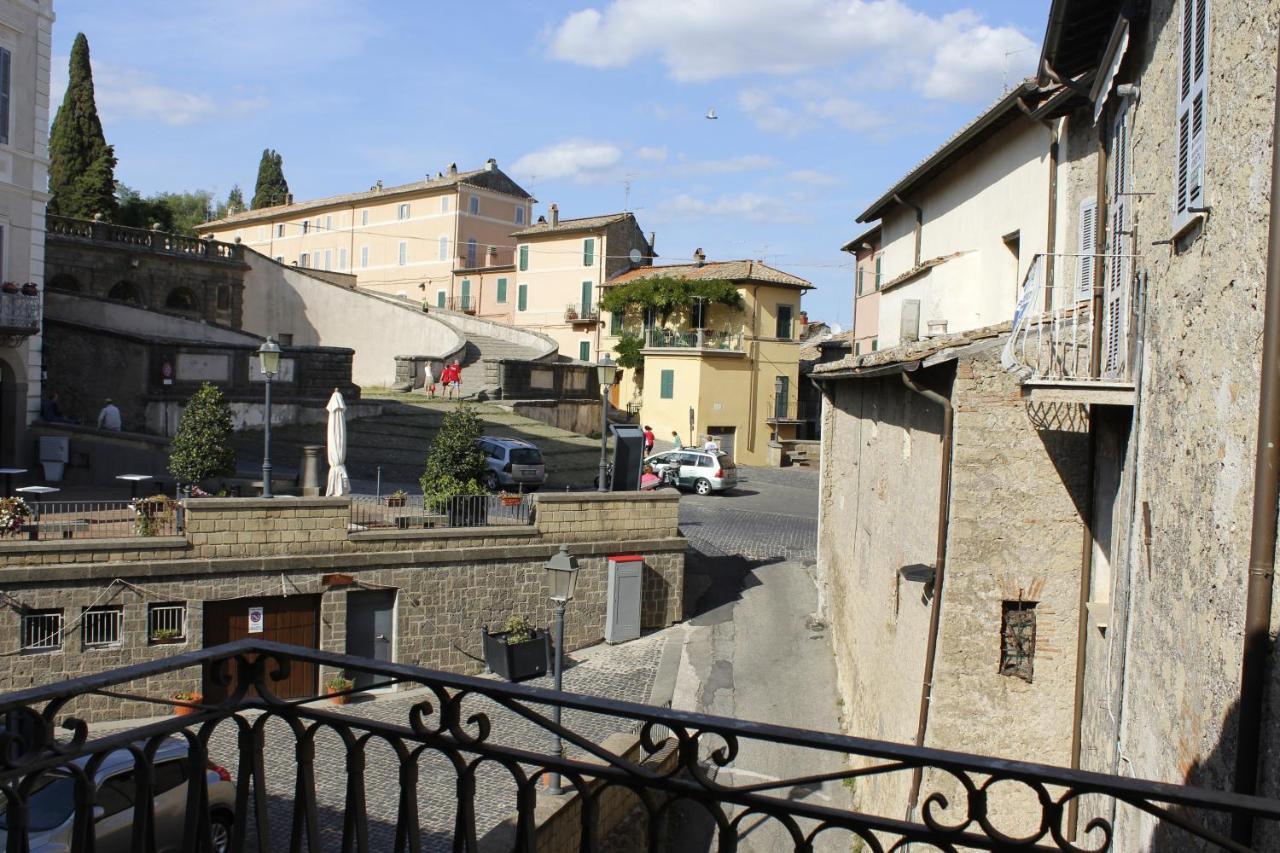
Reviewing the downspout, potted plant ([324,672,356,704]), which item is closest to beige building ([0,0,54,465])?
potted plant ([324,672,356,704])

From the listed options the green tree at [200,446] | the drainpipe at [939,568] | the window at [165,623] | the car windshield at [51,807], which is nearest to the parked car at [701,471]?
the green tree at [200,446]

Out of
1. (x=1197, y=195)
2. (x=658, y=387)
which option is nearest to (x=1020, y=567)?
(x=1197, y=195)

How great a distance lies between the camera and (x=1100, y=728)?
25.7 feet

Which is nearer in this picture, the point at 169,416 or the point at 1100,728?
the point at 1100,728

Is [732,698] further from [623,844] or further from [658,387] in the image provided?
[658,387]

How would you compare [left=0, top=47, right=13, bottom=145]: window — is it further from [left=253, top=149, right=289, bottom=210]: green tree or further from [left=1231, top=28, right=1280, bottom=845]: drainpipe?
[left=253, top=149, right=289, bottom=210]: green tree

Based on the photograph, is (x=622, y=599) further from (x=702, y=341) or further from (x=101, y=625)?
(x=702, y=341)

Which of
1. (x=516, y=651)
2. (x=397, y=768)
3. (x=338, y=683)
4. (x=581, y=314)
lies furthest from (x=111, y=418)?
(x=581, y=314)

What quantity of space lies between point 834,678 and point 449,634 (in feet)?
21.4

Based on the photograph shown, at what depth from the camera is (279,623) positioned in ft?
55.7

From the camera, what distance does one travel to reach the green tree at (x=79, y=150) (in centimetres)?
4231

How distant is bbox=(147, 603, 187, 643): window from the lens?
1594cm

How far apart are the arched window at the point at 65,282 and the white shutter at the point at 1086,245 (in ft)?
108

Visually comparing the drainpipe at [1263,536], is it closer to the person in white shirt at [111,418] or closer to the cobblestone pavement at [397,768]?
the cobblestone pavement at [397,768]
